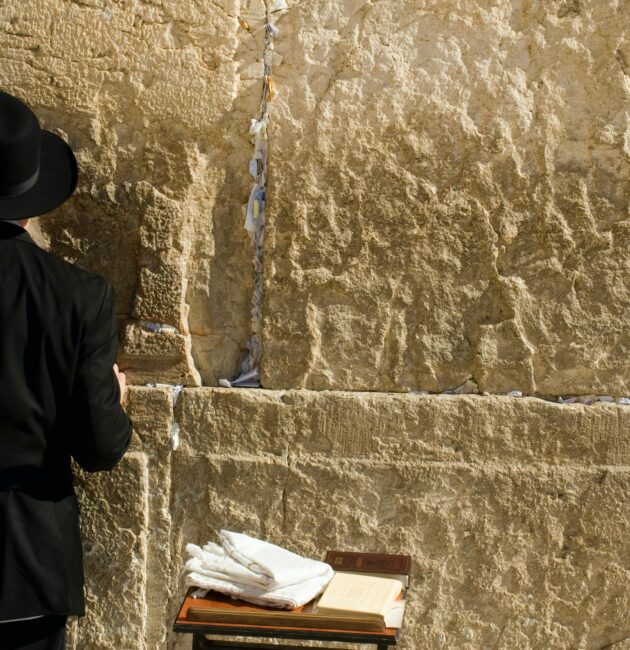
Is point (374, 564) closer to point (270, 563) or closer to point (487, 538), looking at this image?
point (270, 563)

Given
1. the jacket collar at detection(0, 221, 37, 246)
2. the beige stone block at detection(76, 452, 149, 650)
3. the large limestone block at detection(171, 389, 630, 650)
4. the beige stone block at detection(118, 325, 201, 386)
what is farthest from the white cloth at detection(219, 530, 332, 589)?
the jacket collar at detection(0, 221, 37, 246)

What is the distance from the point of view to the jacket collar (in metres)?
2.74

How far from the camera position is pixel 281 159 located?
11.0ft

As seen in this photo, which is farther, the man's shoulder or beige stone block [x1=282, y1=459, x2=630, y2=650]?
beige stone block [x1=282, y1=459, x2=630, y2=650]

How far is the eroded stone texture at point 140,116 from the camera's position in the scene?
3.39 m

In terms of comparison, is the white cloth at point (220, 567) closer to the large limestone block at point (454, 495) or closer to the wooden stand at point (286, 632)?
the wooden stand at point (286, 632)

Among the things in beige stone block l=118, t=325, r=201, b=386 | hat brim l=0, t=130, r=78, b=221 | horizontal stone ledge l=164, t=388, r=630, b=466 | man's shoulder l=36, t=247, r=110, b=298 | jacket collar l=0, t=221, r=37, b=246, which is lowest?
horizontal stone ledge l=164, t=388, r=630, b=466

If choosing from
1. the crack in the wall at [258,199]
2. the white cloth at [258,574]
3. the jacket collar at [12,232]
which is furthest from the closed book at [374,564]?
the jacket collar at [12,232]

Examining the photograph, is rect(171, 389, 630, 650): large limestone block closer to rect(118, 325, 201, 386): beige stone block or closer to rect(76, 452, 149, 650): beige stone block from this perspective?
rect(118, 325, 201, 386): beige stone block

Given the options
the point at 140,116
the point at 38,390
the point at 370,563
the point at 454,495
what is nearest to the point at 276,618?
the point at 370,563

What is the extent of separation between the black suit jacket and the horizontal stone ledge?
1.82ft

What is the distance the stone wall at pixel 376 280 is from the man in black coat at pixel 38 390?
528 millimetres

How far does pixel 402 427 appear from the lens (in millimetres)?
3303

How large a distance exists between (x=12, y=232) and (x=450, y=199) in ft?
4.54
